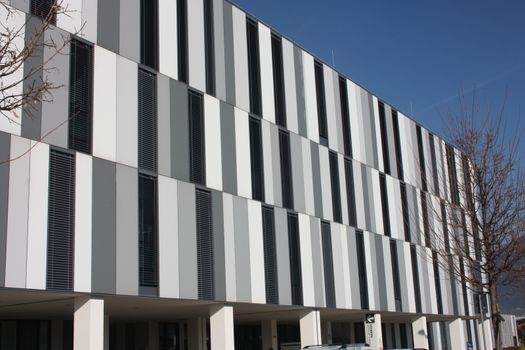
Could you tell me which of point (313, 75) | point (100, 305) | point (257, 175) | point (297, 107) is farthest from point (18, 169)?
point (313, 75)

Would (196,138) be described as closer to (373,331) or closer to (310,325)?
(310,325)

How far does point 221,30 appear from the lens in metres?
27.0

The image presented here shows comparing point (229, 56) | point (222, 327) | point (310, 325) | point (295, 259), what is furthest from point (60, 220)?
point (310, 325)

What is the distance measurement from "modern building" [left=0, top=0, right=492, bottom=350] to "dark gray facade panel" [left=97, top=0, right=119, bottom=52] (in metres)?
0.05

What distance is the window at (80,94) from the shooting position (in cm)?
1989

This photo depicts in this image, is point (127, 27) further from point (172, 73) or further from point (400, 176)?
point (400, 176)

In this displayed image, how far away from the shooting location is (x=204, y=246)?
77.9 ft

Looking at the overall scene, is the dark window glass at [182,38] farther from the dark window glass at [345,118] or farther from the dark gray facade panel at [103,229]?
the dark window glass at [345,118]

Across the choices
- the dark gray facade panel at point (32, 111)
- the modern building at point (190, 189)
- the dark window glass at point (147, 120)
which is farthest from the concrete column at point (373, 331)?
the dark gray facade panel at point (32, 111)

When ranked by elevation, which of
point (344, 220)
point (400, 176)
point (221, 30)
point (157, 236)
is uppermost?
point (221, 30)

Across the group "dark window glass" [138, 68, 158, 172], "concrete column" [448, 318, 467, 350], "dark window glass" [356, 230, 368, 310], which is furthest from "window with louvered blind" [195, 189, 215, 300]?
"concrete column" [448, 318, 467, 350]

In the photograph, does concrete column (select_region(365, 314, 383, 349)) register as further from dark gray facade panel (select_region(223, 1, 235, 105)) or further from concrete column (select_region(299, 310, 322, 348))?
dark gray facade panel (select_region(223, 1, 235, 105))

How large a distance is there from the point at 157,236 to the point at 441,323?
1406 inches

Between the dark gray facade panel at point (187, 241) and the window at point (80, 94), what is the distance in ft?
14.0
